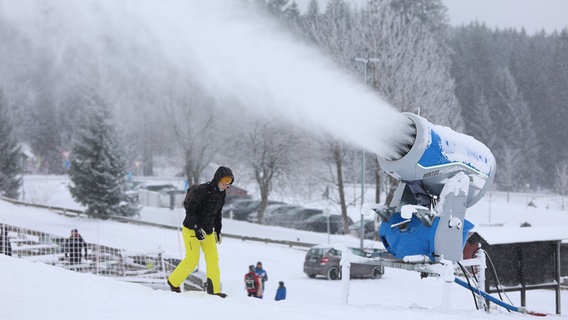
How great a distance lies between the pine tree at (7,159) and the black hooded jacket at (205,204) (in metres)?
54.8

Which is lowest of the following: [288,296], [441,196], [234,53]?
[288,296]

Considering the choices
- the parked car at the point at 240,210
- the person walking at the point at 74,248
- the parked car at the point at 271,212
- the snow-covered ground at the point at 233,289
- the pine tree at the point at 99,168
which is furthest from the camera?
the parked car at the point at 240,210

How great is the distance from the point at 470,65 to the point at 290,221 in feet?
209

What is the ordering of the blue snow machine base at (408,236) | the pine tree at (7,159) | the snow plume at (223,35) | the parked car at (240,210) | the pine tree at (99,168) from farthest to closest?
1. the pine tree at (7,159)
2. the parked car at (240,210)
3. the pine tree at (99,168)
4. the snow plume at (223,35)
5. the blue snow machine base at (408,236)

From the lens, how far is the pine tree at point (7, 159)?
198 ft

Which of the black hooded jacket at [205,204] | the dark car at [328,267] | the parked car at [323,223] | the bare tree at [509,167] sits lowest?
the dark car at [328,267]

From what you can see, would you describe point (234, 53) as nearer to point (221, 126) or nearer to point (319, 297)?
point (319, 297)

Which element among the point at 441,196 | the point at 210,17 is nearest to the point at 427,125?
the point at 441,196

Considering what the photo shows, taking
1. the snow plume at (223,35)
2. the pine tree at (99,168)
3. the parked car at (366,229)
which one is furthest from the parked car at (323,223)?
the snow plume at (223,35)

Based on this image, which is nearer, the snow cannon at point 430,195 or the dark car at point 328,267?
the snow cannon at point 430,195

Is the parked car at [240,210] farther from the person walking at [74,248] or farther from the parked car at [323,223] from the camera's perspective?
the person walking at [74,248]

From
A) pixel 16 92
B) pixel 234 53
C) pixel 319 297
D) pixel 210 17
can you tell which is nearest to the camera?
pixel 210 17

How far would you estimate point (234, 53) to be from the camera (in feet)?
55.8

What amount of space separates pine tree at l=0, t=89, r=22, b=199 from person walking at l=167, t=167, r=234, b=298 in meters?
54.7
